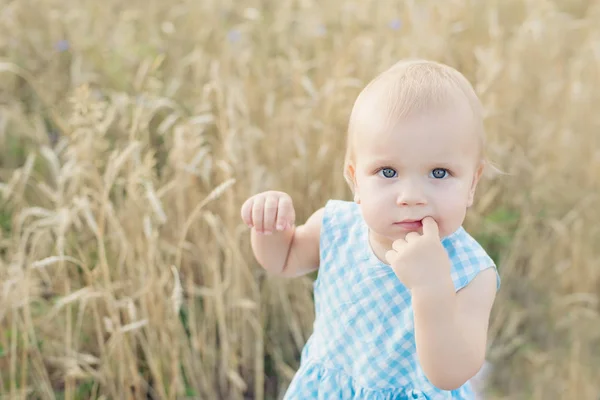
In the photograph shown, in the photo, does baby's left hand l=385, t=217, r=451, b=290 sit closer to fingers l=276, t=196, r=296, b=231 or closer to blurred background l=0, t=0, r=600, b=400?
fingers l=276, t=196, r=296, b=231

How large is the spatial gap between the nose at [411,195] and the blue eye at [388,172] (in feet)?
0.11

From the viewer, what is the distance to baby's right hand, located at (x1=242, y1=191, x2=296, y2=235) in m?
1.39

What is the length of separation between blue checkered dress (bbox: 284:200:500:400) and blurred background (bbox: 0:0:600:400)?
14.5 inches

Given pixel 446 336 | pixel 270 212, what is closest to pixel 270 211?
pixel 270 212

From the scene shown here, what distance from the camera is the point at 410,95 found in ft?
3.96

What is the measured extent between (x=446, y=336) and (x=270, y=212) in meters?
0.37

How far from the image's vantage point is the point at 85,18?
10.8 ft

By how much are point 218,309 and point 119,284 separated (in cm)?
26

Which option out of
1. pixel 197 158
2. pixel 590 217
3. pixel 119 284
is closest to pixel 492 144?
pixel 590 217

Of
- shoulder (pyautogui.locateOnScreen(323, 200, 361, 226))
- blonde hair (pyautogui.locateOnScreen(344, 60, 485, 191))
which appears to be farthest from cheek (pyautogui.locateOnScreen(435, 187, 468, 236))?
shoulder (pyautogui.locateOnScreen(323, 200, 361, 226))

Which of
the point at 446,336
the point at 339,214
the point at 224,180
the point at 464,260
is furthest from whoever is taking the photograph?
the point at 224,180

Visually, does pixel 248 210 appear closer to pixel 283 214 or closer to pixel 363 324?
pixel 283 214

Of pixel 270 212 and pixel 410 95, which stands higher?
pixel 410 95

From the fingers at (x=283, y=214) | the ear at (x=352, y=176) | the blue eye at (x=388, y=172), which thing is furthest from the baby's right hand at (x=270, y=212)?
the blue eye at (x=388, y=172)
